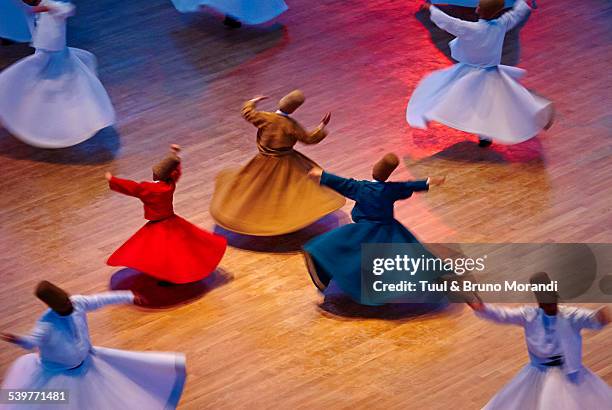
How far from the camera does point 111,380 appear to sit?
6363 millimetres

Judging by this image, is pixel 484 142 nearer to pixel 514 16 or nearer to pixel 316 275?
pixel 514 16

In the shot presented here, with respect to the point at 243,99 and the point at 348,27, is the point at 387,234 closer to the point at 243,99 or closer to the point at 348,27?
the point at 243,99

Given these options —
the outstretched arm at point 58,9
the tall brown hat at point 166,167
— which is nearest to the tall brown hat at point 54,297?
the tall brown hat at point 166,167

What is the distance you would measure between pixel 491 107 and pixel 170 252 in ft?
8.50

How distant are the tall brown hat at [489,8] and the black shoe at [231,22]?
2729 mm

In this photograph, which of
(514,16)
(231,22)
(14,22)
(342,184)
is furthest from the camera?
(231,22)

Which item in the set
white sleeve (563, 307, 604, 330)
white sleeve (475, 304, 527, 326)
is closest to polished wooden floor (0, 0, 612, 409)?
white sleeve (475, 304, 527, 326)

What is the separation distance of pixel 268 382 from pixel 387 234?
111 centimetres

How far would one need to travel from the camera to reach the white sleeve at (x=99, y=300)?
20.5 feet

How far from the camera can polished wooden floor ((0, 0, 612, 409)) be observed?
7035 mm

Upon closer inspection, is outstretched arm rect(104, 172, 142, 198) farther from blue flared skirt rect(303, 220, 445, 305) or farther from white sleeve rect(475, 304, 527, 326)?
white sleeve rect(475, 304, 527, 326)

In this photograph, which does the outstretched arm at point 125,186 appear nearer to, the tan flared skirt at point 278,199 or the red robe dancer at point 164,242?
the red robe dancer at point 164,242

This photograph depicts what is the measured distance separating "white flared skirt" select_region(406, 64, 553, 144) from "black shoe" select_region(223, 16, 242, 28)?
247 cm

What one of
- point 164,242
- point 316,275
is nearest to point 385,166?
point 316,275
